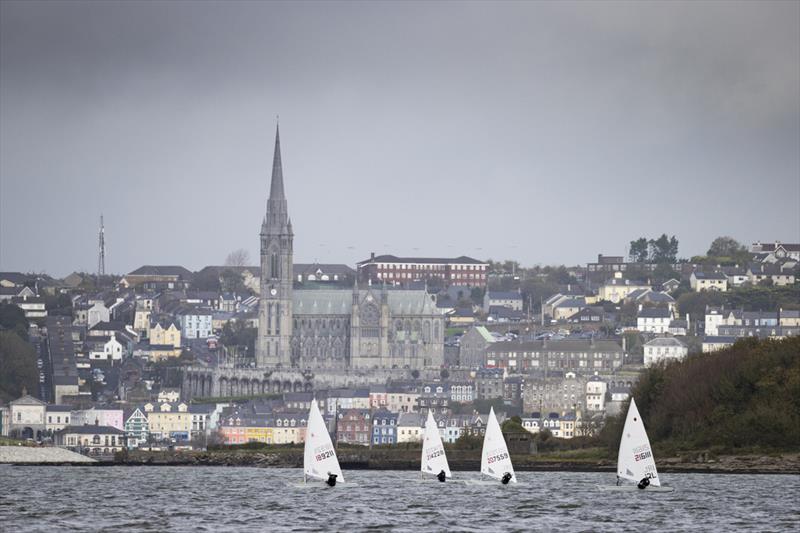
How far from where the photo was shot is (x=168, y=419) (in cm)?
16438

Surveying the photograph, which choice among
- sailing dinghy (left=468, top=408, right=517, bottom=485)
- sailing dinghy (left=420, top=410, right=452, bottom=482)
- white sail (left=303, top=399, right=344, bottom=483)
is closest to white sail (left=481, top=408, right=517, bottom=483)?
sailing dinghy (left=468, top=408, right=517, bottom=485)

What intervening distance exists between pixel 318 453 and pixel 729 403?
94.2ft

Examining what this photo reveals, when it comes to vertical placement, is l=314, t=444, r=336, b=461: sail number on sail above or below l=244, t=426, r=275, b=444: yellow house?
below

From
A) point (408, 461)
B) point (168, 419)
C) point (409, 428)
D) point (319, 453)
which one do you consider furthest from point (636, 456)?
point (168, 419)

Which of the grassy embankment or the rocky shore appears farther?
the rocky shore

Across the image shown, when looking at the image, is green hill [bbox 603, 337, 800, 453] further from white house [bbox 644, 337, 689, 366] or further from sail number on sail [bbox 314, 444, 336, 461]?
white house [bbox 644, 337, 689, 366]

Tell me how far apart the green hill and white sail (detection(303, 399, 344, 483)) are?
81.3 ft

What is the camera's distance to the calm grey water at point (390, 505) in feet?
203

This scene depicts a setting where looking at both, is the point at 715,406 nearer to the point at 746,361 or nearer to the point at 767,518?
the point at 746,361

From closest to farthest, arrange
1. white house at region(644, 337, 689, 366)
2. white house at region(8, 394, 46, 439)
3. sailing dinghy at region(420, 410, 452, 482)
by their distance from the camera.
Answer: sailing dinghy at region(420, 410, 452, 482) → white house at region(8, 394, 46, 439) → white house at region(644, 337, 689, 366)

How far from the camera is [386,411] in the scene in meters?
161

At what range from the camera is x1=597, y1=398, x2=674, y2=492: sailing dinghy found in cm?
6962

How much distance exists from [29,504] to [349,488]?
488 inches

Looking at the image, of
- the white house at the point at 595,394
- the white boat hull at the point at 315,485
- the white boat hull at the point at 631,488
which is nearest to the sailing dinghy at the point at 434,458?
the white boat hull at the point at 315,485
